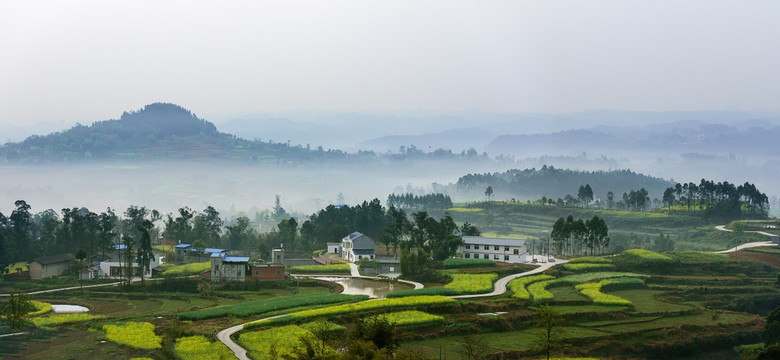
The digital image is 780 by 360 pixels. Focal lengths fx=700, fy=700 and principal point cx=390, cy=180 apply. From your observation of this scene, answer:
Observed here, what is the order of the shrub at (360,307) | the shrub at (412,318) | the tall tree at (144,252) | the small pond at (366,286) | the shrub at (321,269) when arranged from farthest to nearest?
the shrub at (321,269) < the tall tree at (144,252) < the small pond at (366,286) < the shrub at (360,307) < the shrub at (412,318)

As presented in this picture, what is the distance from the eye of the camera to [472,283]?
5503cm

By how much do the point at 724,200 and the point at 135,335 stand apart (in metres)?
91.1

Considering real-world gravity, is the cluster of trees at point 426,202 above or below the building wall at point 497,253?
above

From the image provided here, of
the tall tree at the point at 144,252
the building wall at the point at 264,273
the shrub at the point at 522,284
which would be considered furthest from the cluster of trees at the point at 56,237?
the shrub at the point at 522,284

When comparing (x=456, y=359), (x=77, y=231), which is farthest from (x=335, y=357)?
(x=77, y=231)

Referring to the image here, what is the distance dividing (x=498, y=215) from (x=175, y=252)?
68186 mm

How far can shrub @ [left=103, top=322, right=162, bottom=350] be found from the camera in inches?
1404

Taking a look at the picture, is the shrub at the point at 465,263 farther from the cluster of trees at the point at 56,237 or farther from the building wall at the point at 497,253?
the cluster of trees at the point at 56,237

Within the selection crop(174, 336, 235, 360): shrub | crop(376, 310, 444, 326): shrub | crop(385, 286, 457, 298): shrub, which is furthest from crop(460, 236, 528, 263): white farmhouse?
crop(174, 336, 235, 360): shrub

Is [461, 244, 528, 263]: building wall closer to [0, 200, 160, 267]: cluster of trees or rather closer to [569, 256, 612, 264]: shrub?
[569, 256, 612, 264]: shrub

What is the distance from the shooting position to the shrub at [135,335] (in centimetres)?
3566

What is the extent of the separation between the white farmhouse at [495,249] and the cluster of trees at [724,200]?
44306mm

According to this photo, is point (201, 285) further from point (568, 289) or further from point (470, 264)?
point (568, 289)

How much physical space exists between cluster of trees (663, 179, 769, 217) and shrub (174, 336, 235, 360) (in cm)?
8456
